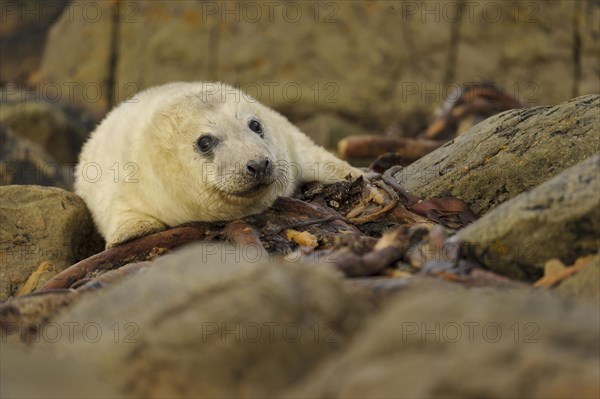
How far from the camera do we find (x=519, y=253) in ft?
13.4

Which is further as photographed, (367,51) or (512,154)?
(367,51)

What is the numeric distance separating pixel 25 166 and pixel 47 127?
3.57 m

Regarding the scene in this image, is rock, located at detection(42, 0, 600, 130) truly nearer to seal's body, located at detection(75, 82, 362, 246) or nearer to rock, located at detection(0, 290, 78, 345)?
seal's body, located at detection(75, 82, 362, 246)

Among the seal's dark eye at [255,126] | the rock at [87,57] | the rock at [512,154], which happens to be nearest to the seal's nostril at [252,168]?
the seal's dark eye at [255,126]

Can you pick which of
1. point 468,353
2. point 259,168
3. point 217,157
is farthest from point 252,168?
point 468,353

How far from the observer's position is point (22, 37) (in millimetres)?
16484

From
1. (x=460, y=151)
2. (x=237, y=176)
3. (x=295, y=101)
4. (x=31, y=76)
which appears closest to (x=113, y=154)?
(x=237, y=176)

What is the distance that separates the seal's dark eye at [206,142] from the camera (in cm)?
586

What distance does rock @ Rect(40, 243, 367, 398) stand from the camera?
2.97m

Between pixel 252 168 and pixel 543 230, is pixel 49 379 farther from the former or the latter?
pixel 252 168

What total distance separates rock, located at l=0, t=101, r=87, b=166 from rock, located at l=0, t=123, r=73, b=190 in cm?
268

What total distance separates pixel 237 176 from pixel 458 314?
9.33 ft

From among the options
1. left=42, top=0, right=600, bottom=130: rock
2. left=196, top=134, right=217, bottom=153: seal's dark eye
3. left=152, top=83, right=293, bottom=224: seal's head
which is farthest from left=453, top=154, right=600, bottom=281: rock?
left=42, top=0, right=600, bottom=130: rock

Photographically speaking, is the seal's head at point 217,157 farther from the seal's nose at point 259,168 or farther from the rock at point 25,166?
the rock at point 25,166
